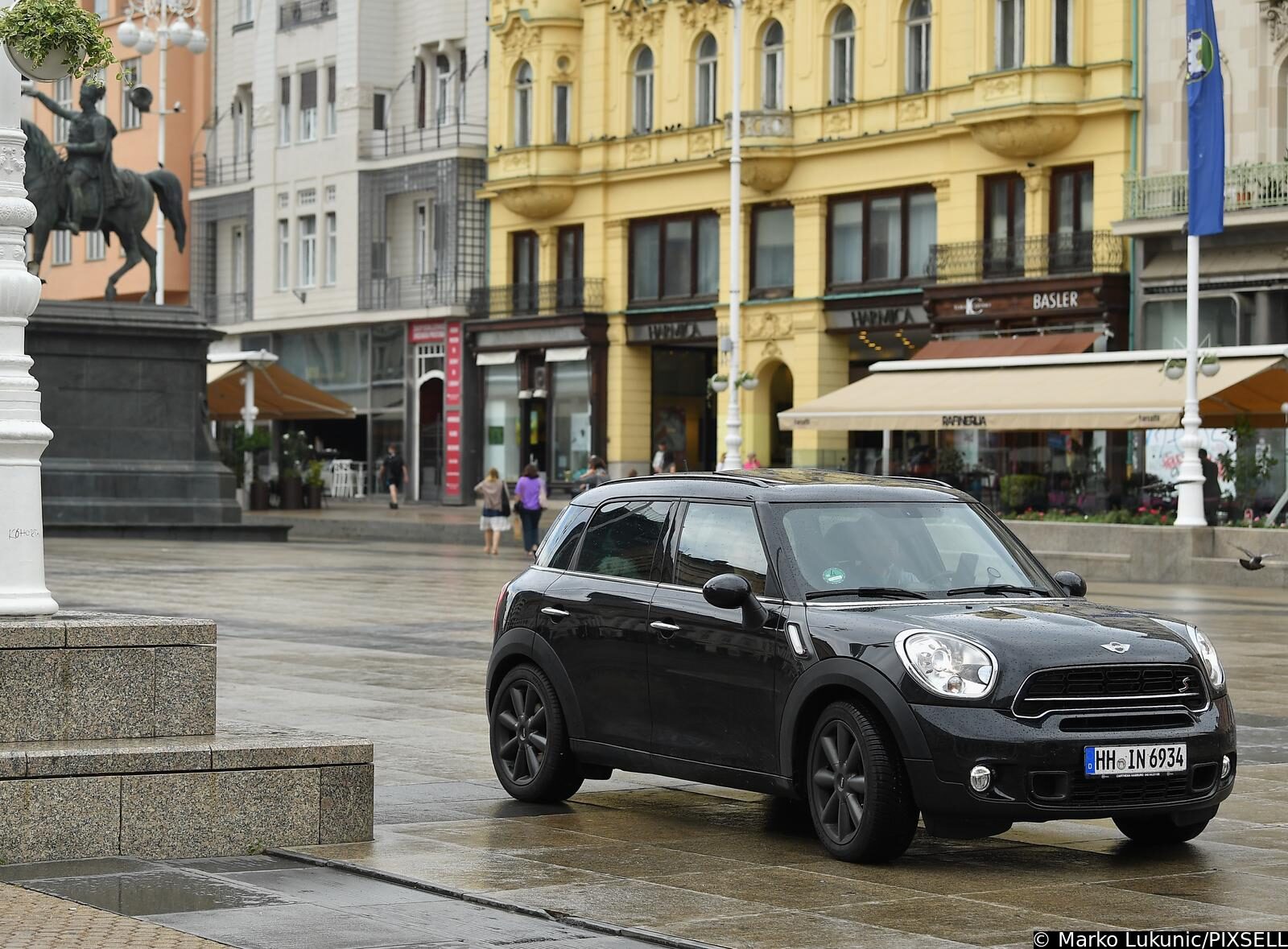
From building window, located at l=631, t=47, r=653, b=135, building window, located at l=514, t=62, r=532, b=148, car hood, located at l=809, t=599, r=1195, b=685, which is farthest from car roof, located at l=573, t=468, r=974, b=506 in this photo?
building window, located at l=514, t=62, r=532, b=148

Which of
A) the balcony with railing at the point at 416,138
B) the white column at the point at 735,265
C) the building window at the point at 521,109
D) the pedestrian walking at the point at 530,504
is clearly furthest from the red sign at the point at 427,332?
the pedestrian walking at the point at 530,504

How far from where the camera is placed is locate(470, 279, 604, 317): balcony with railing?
60.8m

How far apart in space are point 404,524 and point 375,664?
29.5 metres

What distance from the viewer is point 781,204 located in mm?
56031

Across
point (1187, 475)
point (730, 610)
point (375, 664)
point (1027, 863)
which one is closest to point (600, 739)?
point (730, 610)

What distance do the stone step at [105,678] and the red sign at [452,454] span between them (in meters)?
54.7

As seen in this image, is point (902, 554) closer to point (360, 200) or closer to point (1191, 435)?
point (1191, 435)

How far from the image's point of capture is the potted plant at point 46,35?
10.1 metres

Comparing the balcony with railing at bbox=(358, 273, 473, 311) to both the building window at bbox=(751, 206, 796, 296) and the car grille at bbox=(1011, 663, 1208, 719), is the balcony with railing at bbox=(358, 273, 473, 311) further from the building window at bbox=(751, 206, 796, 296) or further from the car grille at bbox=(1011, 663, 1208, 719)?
the car grille at bbox=(1011, 663, 1208, 719)

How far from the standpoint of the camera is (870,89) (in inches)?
2096

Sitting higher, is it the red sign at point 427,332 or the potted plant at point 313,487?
the red sign at point 427,332

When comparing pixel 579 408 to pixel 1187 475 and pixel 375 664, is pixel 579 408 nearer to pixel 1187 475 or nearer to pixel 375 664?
pixel 1187 475

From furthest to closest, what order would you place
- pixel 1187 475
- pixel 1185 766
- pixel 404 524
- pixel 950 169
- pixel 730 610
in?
1. pixel 950 169
2. pixel 404 524
3. pixel 1187 475
4. pixel 730 610
5. pixel 1185 766

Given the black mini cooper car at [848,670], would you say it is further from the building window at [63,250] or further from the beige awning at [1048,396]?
the building window at [63,250]
